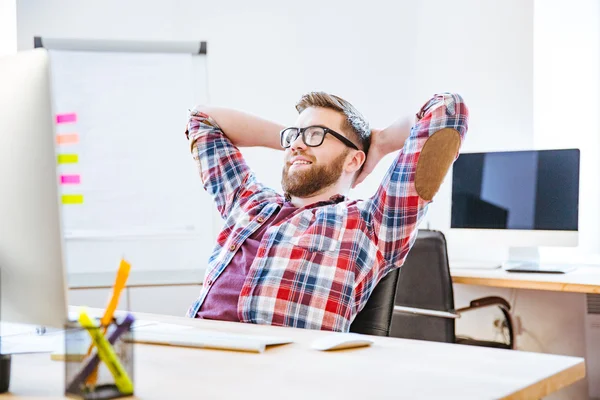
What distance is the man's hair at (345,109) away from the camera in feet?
6.76

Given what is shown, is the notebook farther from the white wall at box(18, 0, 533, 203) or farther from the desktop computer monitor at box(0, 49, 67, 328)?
the white wall at box(18, 0, 533, 203)

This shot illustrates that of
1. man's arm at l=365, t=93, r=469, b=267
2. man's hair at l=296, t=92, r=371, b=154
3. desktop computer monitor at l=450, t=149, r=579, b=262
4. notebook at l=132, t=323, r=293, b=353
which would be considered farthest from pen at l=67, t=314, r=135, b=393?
desktop computer monitor at l=450, t=149, r=579, b=262

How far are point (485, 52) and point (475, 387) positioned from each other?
2.74 m

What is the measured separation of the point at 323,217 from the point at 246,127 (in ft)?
1.82

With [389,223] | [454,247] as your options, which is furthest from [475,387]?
[454,247]

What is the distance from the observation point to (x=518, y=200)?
10.2 ft

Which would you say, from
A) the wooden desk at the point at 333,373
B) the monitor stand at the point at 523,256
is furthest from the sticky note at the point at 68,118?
the wooden desk at the point at 333,373

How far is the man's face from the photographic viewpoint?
6.57 feet

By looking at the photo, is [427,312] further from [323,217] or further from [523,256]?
[323,217]

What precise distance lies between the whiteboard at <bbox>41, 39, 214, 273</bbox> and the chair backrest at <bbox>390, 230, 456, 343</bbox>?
3.65 ft

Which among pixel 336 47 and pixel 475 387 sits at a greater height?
pixel 336 47

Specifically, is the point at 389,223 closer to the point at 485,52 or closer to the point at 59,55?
the point at 485,52

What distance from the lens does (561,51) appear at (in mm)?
3359

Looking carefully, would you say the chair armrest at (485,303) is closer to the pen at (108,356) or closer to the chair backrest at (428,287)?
the chair backrest at (428,287)
